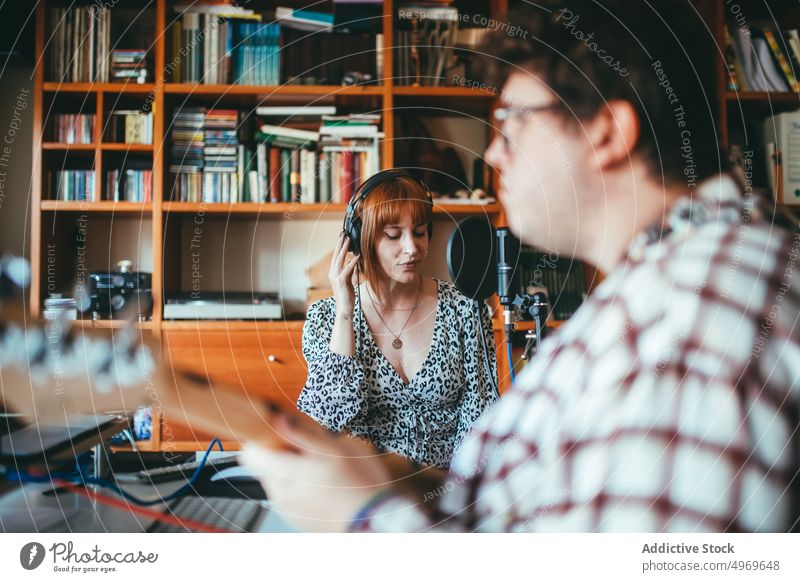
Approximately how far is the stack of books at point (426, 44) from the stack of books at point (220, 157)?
1.25 ft

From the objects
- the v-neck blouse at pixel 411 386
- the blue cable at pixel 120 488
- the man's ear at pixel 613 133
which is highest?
the man's ear at pixel 613 133

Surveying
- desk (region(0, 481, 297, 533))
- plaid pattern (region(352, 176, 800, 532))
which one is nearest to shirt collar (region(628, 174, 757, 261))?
plaid pattern (region(352, 176, 800, 532))

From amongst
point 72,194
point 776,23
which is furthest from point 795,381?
point 72,194

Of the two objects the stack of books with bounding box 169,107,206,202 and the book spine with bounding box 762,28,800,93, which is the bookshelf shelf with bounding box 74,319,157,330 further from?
the book spine with bounding box 762,28,800,93

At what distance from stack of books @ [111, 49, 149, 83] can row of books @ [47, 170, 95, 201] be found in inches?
8.5

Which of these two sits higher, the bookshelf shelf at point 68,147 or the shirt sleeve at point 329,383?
the bookshelf shelf at point 68,147

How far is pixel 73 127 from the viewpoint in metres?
1.23

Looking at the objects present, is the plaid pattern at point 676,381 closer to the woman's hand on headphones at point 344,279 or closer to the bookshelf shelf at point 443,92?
the woman's hand on headphones at point 344,279

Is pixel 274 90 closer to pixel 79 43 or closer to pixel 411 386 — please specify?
pixel 79 43

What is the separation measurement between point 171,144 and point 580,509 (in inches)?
41.0

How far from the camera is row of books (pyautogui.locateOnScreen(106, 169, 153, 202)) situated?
123 cm

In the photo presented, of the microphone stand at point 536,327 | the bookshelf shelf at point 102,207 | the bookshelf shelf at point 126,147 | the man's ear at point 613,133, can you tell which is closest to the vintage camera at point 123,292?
the bookshelf shelf at point 102,207

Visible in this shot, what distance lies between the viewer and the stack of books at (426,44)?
128cm

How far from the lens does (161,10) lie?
3.89 ft
